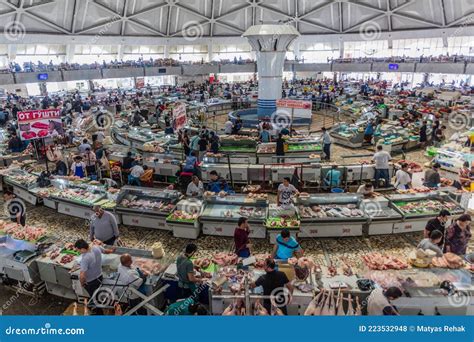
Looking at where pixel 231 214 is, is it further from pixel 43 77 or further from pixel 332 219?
pixel 43 77

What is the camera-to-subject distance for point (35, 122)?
11258mm

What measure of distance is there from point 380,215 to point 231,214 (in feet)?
12.6

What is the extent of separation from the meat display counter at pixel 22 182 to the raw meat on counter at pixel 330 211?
29.0 ft

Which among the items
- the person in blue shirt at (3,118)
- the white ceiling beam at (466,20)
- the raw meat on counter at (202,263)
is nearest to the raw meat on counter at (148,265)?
the raw meat on counter at (202,263)

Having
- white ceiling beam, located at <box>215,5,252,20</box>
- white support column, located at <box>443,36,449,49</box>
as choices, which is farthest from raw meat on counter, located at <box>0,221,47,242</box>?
white support column, located at <box>443,36,449,49</box>

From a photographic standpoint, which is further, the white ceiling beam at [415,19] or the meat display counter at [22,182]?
the white ceiling beam at [415,19]

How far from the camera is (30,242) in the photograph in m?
7.84

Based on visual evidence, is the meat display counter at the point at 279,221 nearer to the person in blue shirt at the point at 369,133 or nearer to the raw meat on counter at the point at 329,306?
the raw meat on counter at the point at 329,306

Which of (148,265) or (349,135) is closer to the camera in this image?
(148,265)

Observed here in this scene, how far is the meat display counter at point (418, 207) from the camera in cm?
906

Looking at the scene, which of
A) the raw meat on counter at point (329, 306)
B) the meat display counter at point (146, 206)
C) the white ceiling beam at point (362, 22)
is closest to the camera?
the raw meat on counter at point (329, 306)

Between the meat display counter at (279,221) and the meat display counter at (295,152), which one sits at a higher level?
the meat display counter at (295,152)

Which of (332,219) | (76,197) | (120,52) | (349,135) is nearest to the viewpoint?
(332,219)

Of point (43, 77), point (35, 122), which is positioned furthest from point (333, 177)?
point (43, 77)
